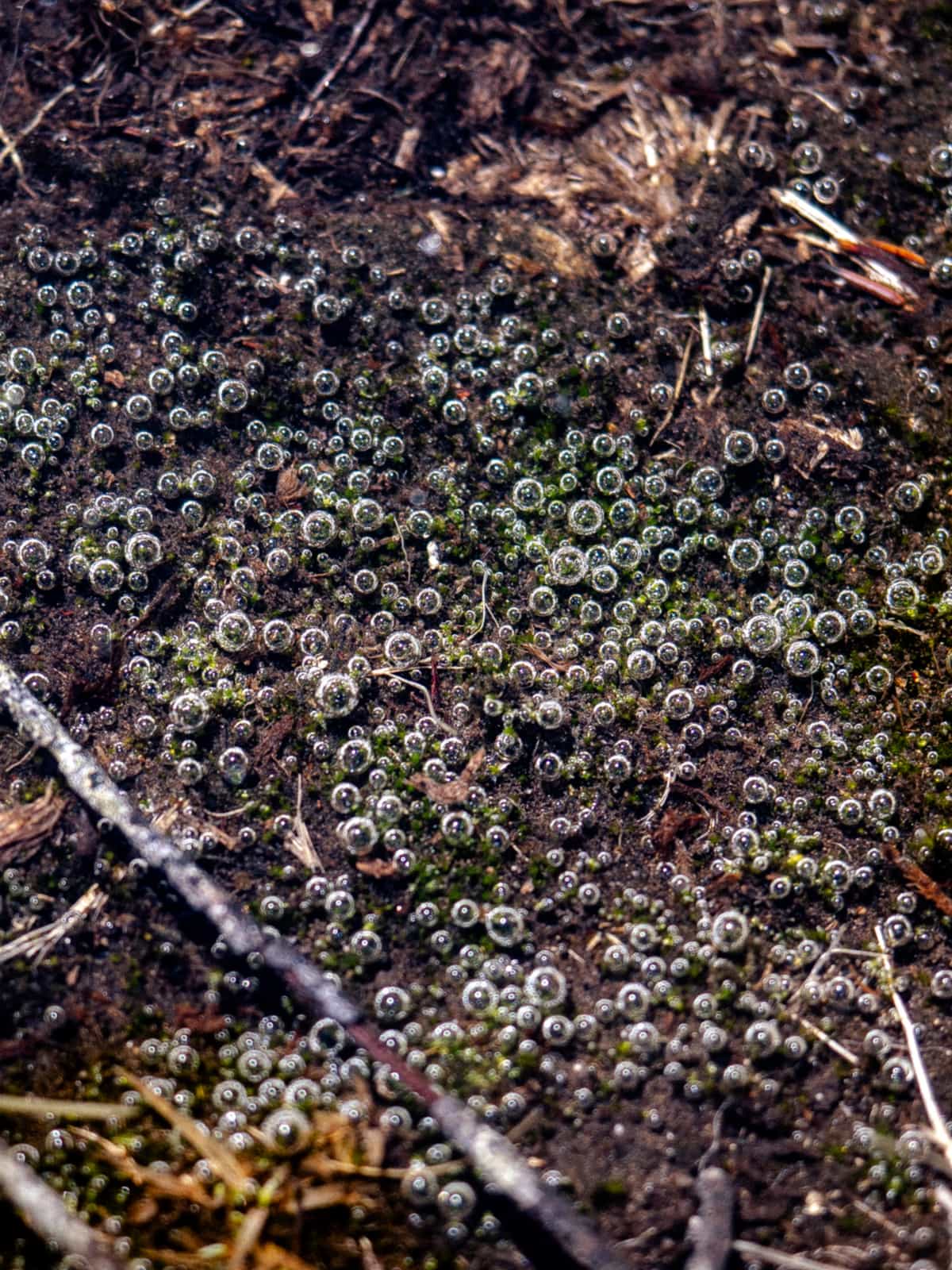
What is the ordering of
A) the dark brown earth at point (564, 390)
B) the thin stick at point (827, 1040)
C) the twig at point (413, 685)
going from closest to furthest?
the dark brown earth at point (564, 390) → the thin stick at point (827, 1040) → the twig at point (413, 685)

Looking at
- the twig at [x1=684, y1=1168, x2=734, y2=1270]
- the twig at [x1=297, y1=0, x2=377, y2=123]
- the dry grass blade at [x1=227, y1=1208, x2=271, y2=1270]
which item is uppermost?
the twig at [x1=297, y1=0, x2=377, y2=123]

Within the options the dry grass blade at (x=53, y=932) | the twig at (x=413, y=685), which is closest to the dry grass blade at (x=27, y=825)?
the dry grass blade at (x=53, y=932)

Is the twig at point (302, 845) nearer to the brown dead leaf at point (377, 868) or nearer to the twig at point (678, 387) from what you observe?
the brown dead leaf at point (377, 868)

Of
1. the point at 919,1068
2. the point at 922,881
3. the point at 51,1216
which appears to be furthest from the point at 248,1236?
the point at 922,881

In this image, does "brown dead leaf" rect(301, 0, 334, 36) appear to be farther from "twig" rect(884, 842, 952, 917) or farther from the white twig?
"twig" rect(884, 842, 952, 917)

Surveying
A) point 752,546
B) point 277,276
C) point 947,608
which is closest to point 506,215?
point 277,276

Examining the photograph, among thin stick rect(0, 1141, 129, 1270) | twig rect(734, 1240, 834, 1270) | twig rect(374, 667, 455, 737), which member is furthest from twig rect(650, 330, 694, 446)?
thin stick rect(0, 1141, 129, 1270)

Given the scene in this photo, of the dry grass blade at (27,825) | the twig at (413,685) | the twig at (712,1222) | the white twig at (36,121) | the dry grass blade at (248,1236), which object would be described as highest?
the white twig at (36,121)
